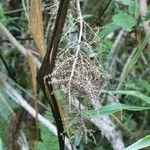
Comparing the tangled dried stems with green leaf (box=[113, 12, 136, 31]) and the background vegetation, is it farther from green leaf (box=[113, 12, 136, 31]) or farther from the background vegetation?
green leaf (box=[113, 12, 136, 31])

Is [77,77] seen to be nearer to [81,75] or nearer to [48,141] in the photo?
[81,75]

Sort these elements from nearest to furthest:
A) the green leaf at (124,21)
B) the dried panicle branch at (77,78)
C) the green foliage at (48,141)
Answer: the dried panicle branch at (77,78), the green leaf at (124,21), the green foliage at (48,141)

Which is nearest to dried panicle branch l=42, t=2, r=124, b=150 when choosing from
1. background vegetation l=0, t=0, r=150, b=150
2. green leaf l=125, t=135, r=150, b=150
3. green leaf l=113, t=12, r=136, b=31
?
background vegetation l=0, t=0, r=150, b=150

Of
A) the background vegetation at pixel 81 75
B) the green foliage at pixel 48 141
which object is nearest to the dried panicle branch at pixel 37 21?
the background vegetation at pixel 81 75

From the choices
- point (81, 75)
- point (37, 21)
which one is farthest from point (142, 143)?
point (37, 21)

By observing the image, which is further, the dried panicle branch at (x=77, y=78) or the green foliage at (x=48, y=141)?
the green foliage at (x=48, y=141)

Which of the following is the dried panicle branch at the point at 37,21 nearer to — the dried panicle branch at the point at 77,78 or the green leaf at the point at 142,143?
the dried panicle branch at the point at 77,78

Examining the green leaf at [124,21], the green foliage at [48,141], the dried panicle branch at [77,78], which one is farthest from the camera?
the green foliage at [48,141]

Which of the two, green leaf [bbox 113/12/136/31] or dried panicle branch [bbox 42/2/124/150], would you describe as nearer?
dried panicle branch [bbox 42/2/124/150]

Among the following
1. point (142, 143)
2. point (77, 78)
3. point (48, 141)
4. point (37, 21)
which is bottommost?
point (48, 141)

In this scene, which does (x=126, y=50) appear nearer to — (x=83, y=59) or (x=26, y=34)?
(x=26, y=34)

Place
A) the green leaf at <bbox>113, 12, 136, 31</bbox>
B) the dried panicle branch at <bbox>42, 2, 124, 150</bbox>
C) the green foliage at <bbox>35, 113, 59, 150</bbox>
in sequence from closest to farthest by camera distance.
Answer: the dried panicle branch at <bbox>42, 2, 124, 150</bbox> < the green leaf at <bbox>113, 12, 136, 31</bbox> < the green foliage at <bbox>35, 113, 59, 150</bbox>

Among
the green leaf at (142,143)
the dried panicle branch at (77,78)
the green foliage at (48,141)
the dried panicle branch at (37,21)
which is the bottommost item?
the green foliage at (48,141)
